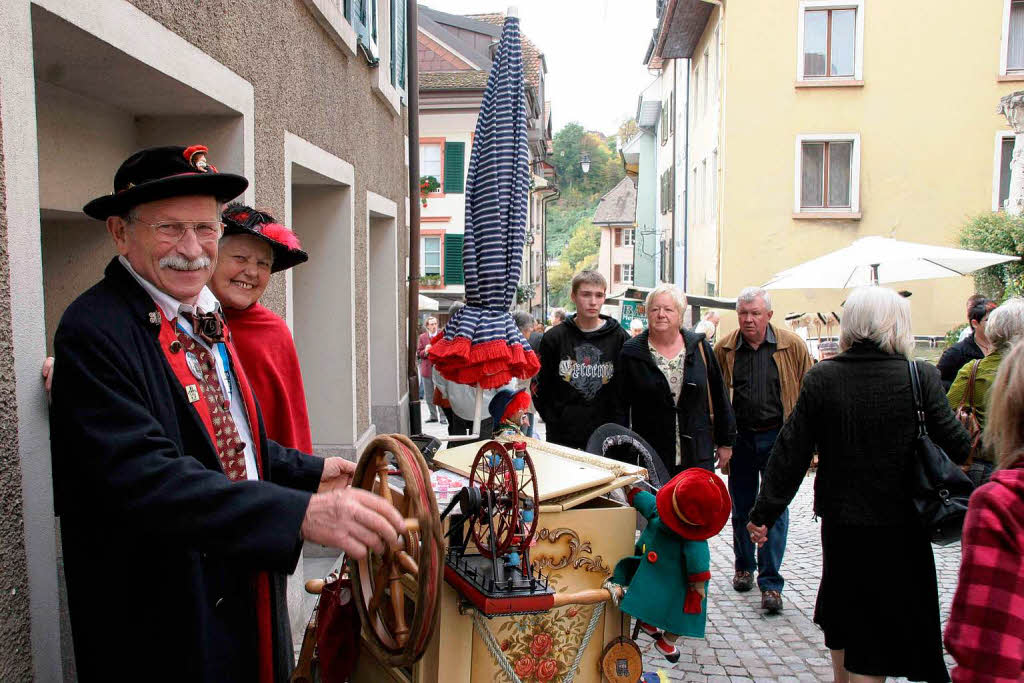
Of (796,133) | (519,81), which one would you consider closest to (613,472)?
(519,81)

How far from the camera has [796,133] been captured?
54.9 feet

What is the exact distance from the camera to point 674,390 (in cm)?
490

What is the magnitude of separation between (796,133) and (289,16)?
45.8 ft

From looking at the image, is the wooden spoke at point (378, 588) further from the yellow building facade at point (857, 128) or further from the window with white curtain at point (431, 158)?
the window with white curtain at point (431, 158)

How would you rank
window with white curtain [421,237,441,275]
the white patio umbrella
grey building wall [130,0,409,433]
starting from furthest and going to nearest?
window with white curtain [421,237,441,275], the white patio umbrella, grey building wall [130,0,409,433]

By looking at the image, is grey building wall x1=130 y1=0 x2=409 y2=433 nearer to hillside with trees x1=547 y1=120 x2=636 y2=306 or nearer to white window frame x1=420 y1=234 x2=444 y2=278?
white window frame x1=420 y1=234 x2=444 y2=278

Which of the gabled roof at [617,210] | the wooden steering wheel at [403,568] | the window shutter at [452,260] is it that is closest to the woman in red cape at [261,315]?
the wooden steering wheel at [403,568]

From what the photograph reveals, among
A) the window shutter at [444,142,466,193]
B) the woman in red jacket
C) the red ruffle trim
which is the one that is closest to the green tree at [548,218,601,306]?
the window shutter at [444,142,466,193]

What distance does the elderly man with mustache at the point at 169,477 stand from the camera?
5.42 feet

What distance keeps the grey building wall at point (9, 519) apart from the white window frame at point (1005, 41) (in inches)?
713

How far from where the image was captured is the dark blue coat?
5.41 ft

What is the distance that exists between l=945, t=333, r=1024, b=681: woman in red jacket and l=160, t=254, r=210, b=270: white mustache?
69.6 inches

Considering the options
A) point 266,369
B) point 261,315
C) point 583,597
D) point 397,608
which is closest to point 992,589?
point 583,597

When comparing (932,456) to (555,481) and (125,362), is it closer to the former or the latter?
(555,481)
